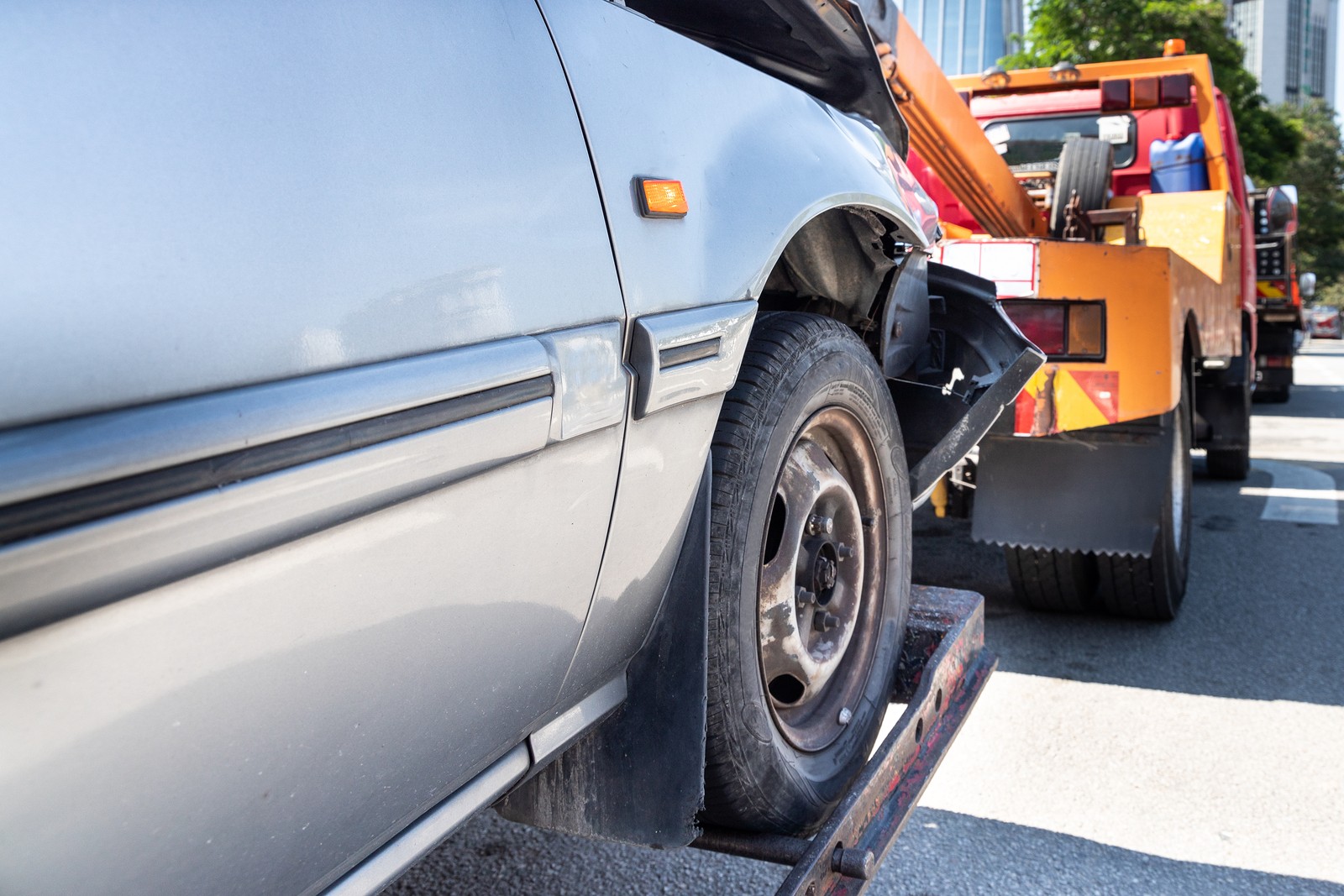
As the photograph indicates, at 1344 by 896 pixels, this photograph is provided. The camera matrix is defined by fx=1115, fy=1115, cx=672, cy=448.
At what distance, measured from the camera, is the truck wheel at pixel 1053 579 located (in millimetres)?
4191

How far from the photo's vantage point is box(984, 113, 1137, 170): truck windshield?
6.22 m

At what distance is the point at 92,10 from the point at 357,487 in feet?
1.33

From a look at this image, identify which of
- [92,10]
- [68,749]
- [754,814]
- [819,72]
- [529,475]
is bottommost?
[754,814]

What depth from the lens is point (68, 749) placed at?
76 centimetres

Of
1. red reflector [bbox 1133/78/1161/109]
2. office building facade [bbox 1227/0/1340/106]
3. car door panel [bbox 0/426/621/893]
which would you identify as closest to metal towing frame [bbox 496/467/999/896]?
car door panel [bbox 0/426/621/893]

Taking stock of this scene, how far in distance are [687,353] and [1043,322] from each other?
2639mm

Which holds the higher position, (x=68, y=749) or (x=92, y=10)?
(x=92, y=10)

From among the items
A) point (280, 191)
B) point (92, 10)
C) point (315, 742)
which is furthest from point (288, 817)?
point (92, 10)

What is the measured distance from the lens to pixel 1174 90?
6.10m

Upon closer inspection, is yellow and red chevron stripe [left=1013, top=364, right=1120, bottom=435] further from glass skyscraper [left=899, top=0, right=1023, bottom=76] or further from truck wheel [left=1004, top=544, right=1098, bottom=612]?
glass skyscraper [left=899, top=0, right=1023, bottom=76]

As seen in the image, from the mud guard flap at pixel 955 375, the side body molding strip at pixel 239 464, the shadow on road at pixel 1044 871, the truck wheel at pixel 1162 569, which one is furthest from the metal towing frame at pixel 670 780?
the truck wheel at pixel 1162 569

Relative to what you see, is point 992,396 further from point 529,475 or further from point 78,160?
point 78,160

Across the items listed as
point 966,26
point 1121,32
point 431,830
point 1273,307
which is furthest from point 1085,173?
point 966,26

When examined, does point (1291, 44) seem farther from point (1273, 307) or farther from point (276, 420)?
point (276, 420)
